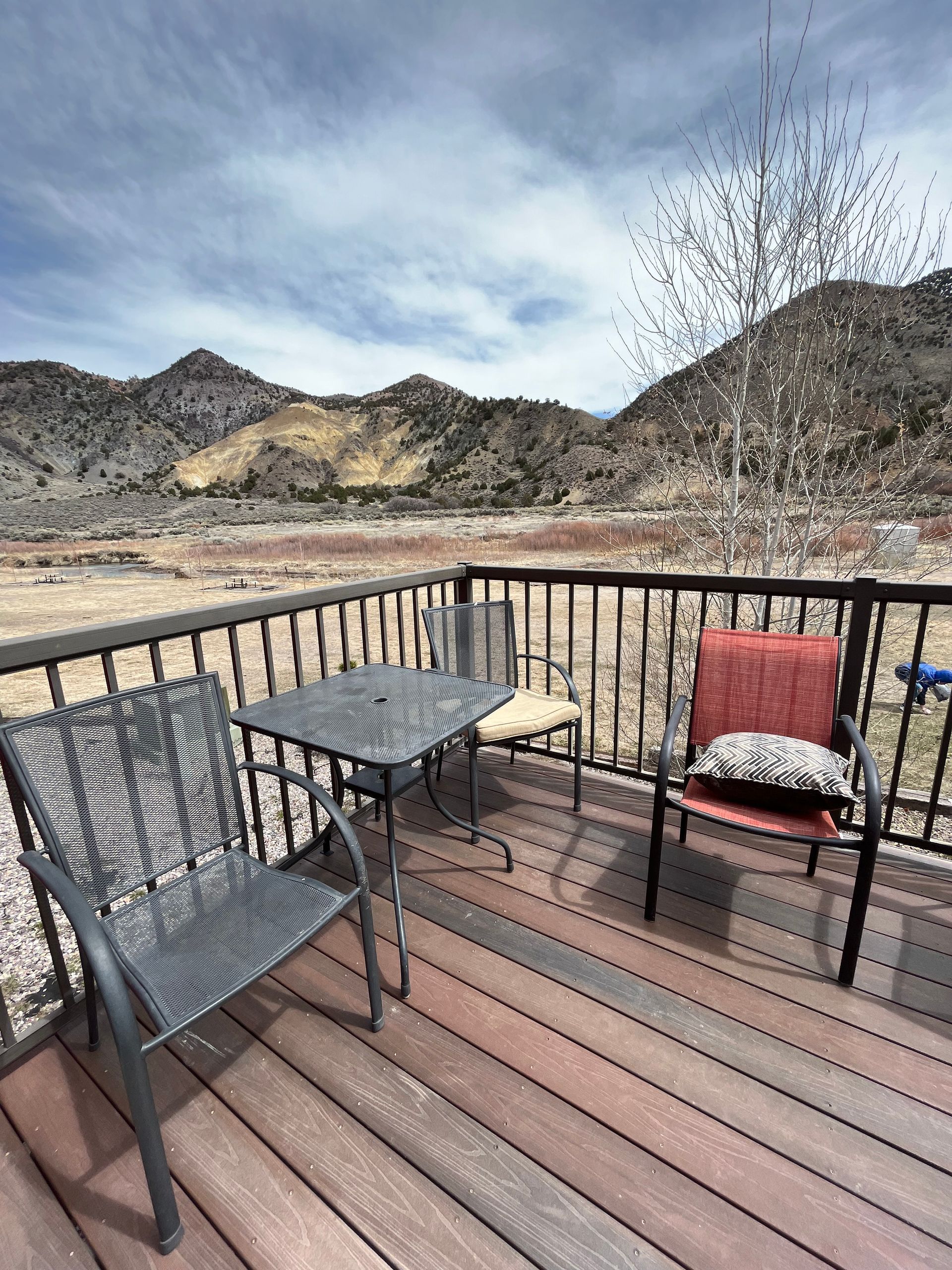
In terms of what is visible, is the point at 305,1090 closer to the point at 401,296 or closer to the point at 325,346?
the point at 401,296

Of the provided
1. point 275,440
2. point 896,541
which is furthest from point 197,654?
point 275,440

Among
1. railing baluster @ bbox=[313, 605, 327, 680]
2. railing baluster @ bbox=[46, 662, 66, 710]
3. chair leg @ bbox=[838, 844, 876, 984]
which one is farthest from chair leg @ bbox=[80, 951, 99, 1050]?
chair leg @ bbox=[838, 844, 876, 984]

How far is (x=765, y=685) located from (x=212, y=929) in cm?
191

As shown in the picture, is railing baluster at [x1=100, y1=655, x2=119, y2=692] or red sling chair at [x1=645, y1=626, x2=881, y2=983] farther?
red sling chair at [x1=645, y1=626, x2=881, y2=983]

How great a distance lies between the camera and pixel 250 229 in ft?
35.3

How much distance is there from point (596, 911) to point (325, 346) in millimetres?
44649

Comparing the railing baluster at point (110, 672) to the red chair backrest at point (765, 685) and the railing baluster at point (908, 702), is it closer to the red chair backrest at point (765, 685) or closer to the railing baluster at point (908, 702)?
the red chair backrest at point (765, 685)

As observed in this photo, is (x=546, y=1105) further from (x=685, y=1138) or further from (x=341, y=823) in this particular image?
(x=341, y=823)

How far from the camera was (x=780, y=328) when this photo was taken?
360 cm

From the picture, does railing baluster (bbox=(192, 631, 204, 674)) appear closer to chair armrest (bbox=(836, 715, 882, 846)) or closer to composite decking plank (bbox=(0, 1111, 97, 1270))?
composite decking plank (bbox=(0, 1111, 97, 1270))

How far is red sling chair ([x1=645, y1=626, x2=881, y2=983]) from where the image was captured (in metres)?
1.62

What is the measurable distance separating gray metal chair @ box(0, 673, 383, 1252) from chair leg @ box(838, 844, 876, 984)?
125 cm

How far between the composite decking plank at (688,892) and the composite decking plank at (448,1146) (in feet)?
2.83

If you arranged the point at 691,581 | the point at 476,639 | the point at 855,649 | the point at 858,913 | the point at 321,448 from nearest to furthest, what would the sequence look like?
1. the point at 858,913
2. the point at 855,649
3. the point at 691,581
4. the point at 476,639
5. the point at 321,448
